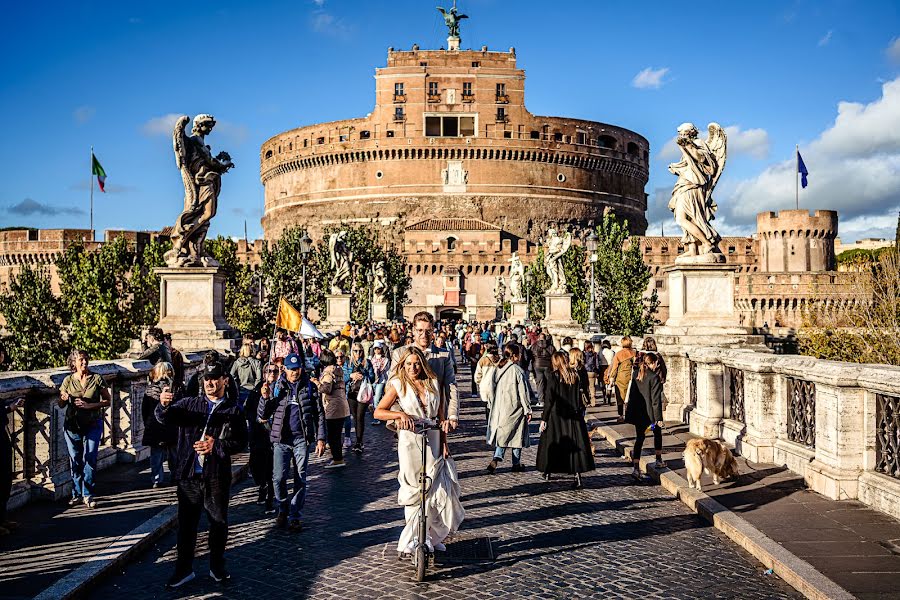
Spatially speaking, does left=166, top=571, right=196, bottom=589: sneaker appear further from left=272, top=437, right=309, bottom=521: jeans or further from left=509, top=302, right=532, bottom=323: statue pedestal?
left=509, top=302, right=532, bottom=323: statue pedestal

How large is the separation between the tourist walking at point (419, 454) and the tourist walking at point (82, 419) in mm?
2881

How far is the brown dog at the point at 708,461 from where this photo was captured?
25.5ft

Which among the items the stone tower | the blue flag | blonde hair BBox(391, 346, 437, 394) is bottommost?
blonde hair BBox(391, 346, 437, 394)

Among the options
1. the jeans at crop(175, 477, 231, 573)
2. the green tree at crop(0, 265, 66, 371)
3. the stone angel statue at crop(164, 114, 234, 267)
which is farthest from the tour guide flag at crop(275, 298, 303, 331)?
the green tree at crop(0, 265, 66, 371)

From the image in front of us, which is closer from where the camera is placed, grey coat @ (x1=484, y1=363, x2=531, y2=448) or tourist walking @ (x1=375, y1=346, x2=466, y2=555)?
tourist walking @ (x1=375, y1=346, x2=466, y2=555)

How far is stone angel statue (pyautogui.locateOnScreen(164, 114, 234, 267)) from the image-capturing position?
37.6 feet

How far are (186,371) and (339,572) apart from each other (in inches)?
212

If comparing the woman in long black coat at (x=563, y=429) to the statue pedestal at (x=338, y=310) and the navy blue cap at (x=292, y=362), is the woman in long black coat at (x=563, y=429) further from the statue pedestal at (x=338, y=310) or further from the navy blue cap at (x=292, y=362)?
the statue pedestal at (x=338, y=310)

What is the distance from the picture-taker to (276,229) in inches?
3484

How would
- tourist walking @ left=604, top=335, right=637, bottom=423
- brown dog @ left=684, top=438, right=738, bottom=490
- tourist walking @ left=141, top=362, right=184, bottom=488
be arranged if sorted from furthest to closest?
tourist walking @ left=604, top=335, right=637, bottom=423 < brown dog @ left=684, top=438, right=738, bottom=490 < tourist walking @ left=141, top=362, right=184, bottom=488

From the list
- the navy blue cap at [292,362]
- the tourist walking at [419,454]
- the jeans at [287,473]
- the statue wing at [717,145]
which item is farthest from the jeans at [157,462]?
the statue wing at [717,145]

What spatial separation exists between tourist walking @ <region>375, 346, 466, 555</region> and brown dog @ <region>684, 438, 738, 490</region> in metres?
2.78

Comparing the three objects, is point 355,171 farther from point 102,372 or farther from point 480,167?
point 102,372

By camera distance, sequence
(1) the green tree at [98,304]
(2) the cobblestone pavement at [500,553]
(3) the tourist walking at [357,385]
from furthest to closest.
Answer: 1. (1) the green tree at [98,304]
2. (3) the tourist walking at [357,385]
3. (2) the cobblestone pavement at [500,553]
